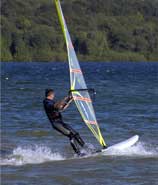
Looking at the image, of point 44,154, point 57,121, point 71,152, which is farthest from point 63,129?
point 71,152

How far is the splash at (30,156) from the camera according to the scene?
40.0ft

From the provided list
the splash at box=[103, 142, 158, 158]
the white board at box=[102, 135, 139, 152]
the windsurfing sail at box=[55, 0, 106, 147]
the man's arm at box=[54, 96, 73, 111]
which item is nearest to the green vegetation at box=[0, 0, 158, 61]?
the splash at box=[103, 142, 158, 158]

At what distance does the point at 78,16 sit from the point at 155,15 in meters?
23.3

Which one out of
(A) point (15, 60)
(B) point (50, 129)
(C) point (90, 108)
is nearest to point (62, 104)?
(C) point (90, 108)

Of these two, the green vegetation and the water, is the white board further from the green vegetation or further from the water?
the green vegetation

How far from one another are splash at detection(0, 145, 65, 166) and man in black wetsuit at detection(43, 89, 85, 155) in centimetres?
47

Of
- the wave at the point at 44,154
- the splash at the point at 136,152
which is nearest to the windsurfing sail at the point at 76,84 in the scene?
the splash at the point at 136,152

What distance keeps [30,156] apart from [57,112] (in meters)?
1.16

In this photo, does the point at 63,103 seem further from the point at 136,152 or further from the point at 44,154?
the point at 136,152

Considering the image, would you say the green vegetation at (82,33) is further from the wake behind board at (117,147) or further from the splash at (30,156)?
the wake behind board at (117,147)

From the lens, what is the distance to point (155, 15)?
646 ft

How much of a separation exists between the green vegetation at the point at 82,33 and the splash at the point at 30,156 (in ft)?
454

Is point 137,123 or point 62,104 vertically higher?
point 62,104

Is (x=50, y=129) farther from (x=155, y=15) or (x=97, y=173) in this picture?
(x=155, y=15)
